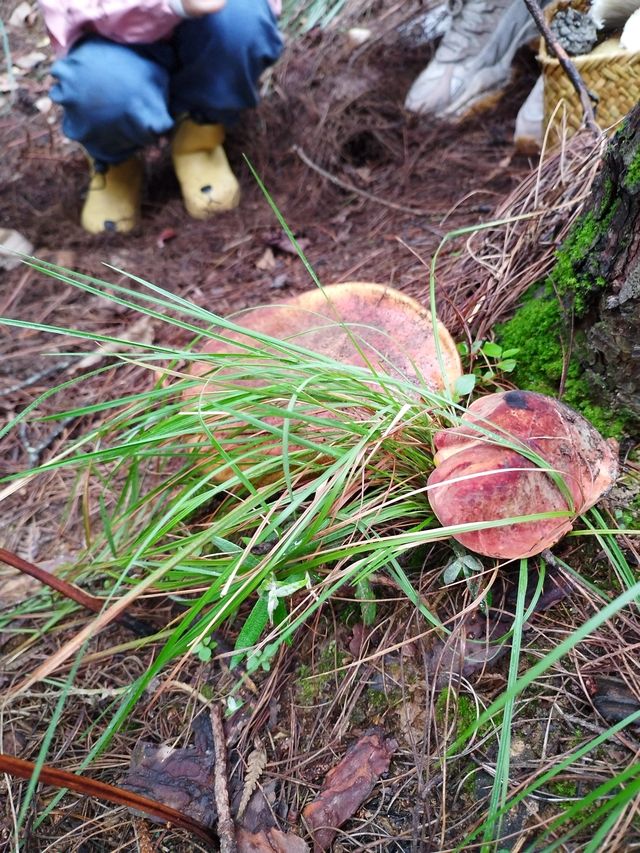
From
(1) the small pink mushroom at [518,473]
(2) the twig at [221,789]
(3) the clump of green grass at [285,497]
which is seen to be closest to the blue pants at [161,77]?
(3) the clump of green grass at [285,497]

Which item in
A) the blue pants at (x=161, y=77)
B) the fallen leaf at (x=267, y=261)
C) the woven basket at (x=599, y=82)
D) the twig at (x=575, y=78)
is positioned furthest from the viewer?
the fallen leaf at (x=267, y=261)

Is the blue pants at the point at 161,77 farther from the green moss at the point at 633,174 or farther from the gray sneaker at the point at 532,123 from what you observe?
the green moss at the point at 633,174

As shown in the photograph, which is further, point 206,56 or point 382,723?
point 206,56

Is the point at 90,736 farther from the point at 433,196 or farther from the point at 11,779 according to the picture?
the point at 433,196

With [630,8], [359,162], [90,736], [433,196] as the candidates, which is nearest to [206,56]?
[359,162]

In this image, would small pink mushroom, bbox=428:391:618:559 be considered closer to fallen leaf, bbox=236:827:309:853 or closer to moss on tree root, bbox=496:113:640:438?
moss on tree root, bbox=496:113:640:438
